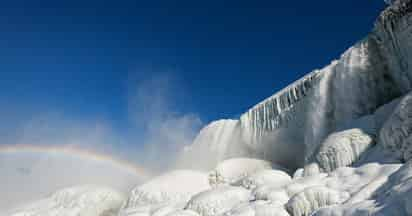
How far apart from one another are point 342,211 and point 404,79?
A: 8.96 m

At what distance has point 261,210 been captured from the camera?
8.96 m

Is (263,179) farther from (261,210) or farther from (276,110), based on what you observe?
(276,110)

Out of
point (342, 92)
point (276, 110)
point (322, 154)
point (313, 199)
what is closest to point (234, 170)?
point (276, 110)

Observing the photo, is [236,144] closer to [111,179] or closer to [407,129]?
[111,179]

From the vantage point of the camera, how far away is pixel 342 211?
234 inches

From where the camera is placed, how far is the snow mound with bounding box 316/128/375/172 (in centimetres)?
1099

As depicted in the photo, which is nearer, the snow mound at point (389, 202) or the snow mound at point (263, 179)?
the snow mound at point (389, 202)

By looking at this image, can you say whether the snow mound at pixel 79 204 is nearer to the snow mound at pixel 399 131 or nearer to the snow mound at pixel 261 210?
the snow mound at pixel 261 210

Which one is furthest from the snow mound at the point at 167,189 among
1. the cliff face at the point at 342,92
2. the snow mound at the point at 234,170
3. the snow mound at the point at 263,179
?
the cliff face at the point at 342,92

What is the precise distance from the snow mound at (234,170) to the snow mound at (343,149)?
24.2 feet

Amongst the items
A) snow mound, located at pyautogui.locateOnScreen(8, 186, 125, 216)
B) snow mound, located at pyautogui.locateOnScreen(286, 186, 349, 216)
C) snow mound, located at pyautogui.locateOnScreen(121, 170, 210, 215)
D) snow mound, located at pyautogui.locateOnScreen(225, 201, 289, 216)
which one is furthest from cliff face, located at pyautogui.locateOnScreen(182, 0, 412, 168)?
snow mound, located at pyautogui.locateOnScreen(8, 186, 125, 216)

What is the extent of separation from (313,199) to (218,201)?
403 cm

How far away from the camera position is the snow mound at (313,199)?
7887 mm

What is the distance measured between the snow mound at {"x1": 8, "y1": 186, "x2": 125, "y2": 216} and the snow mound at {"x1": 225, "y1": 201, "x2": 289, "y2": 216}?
1227cm
